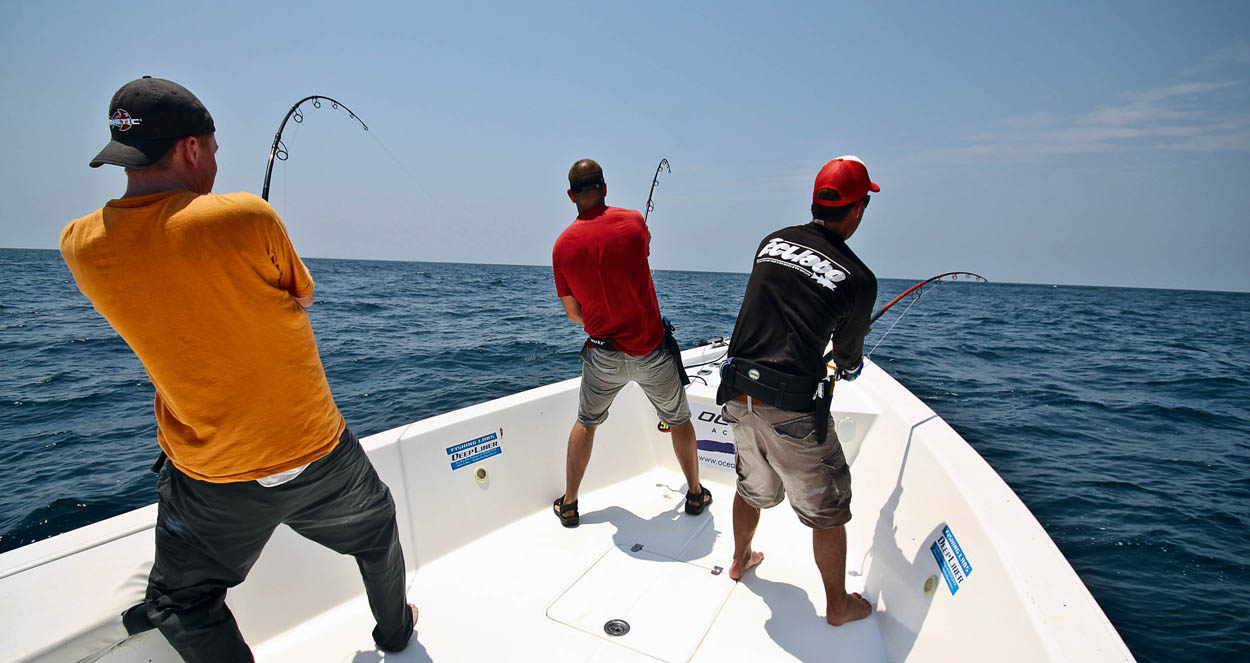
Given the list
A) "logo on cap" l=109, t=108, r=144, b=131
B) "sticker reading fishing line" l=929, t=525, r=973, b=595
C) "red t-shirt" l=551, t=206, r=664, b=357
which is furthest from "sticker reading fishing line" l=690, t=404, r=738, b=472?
"logo on cap" l=109, t=108, r=144, b=131

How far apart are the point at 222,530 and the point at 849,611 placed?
6.35ft

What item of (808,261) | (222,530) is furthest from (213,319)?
(808,261)

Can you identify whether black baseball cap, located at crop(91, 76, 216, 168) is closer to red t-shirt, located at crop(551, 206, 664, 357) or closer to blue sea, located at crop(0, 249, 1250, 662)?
red t-shirt, located at crop(551, 206, 664, 357)

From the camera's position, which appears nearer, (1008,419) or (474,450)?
(474,450)

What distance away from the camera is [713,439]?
303 centimetres

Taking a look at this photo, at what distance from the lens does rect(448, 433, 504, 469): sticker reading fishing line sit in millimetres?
2361

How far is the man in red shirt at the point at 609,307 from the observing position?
2176 millimetres

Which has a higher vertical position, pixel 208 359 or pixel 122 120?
pixel 122 120

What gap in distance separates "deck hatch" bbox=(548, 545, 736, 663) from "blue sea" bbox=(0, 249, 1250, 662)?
83 cm

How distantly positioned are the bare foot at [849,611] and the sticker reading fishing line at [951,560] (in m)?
0.36

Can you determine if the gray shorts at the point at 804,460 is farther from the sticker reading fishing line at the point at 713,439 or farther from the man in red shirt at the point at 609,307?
the sticker reading fishing line at the point at 713,439

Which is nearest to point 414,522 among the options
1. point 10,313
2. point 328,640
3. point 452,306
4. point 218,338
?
point 328,640

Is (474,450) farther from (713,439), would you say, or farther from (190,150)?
(190,150)

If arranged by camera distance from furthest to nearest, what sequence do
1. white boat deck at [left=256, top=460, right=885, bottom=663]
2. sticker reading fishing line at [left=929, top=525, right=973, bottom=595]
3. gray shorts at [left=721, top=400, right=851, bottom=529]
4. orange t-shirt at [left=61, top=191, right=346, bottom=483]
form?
white boat deck at [left=256, top=460, right=885, bottom=663] < gray shorts at [left=721, top=400, right=851, bottom=529] < sticker reading fishing line at [left=929, top=525, right=973, bottom=595] < orange t-shirt at [left=61, top=191, right=346, bottom=483]
